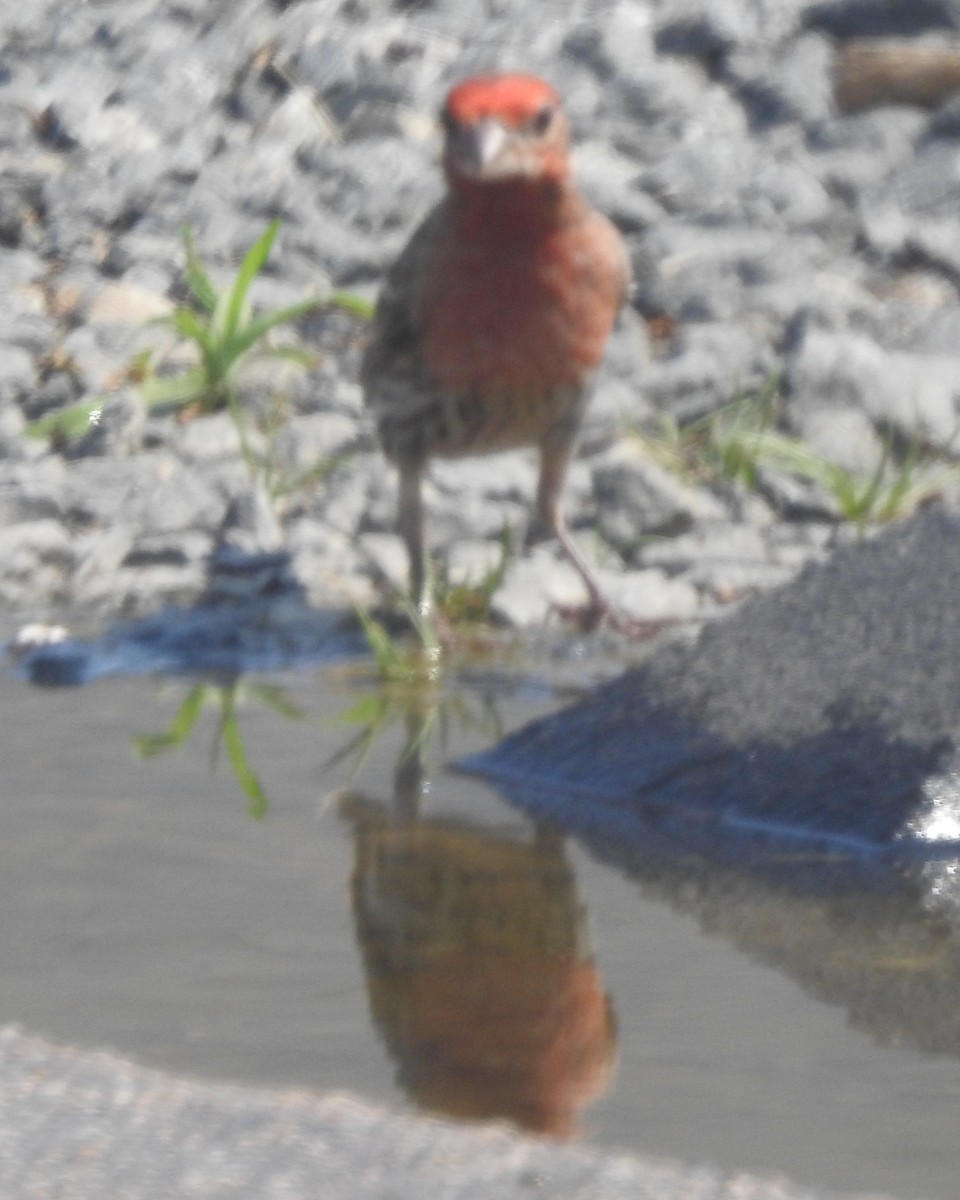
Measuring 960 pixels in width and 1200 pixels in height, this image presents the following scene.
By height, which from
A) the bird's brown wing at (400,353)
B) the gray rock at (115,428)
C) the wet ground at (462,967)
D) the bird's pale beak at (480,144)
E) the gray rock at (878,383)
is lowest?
the gray rock at (115,428)

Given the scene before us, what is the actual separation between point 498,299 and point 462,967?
249 centimetres

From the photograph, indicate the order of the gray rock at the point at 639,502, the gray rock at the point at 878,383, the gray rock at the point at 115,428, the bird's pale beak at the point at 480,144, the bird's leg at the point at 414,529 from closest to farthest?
the bird's pale beak at the point at 480,144 < the bird's leg at the point at 414,529 < the gray rock at the point at 639,502 < the gray rock at the point at 878,383 < the gray rock at the point at 115,428

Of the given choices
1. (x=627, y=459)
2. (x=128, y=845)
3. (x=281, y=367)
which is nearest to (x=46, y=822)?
(x=128, y=845)

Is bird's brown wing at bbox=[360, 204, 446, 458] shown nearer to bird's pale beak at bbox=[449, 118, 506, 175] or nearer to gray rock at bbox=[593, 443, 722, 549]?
bird's pale beak at bbox=[449, 118, 506, 175]

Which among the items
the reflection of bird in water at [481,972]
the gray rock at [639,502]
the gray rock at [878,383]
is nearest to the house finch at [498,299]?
the gray rock at [639,502]

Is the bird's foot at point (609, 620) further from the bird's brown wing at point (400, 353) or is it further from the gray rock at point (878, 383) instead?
the gray rock at point (878, 383)

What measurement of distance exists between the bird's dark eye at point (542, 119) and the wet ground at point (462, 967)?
59.2 inches

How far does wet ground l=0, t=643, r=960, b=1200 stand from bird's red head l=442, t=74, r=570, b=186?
4.61ft

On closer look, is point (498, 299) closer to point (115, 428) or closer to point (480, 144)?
point (480, 144)

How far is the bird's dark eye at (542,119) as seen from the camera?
16.9 feet

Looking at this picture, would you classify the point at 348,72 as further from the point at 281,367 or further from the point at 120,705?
the point at 120,705

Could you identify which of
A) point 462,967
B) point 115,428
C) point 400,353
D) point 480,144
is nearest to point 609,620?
point 400,353

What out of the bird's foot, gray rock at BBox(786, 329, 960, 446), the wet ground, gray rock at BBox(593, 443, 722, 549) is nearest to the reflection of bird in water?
the wet ground

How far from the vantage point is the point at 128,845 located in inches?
142
